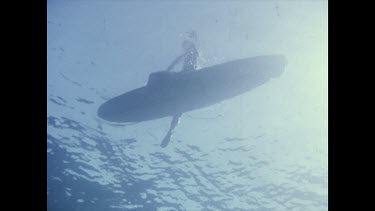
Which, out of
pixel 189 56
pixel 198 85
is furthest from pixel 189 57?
pixel 198 85

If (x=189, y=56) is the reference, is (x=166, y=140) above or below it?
below

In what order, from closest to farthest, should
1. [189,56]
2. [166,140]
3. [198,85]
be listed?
1. [198,85]
2. [189,56]
3. [166,140]

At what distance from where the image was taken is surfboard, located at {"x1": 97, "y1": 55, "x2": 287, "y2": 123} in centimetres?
1152

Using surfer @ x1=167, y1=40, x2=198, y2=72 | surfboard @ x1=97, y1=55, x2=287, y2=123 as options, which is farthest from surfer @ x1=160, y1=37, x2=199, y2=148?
surfboard @ x1=97, y1=55, x2=287, y2=123

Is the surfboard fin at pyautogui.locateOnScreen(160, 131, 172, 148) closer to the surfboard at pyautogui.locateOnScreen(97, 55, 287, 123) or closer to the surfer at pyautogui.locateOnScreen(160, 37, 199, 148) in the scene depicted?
the surfboard at pyautogui.locateOnScreen(97, 55, 287, 123)

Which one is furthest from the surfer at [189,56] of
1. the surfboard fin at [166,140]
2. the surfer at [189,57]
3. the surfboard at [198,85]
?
the surfboard fin at [166,140]

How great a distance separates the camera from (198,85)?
1182 cm

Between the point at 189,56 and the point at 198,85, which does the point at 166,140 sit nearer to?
the point at 198,85

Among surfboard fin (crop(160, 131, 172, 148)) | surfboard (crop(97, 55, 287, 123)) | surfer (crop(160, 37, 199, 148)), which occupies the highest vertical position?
surfer (crop(160, 37, 199, 148))

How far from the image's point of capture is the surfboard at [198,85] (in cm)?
1152

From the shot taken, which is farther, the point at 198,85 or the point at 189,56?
the point at 189,56
